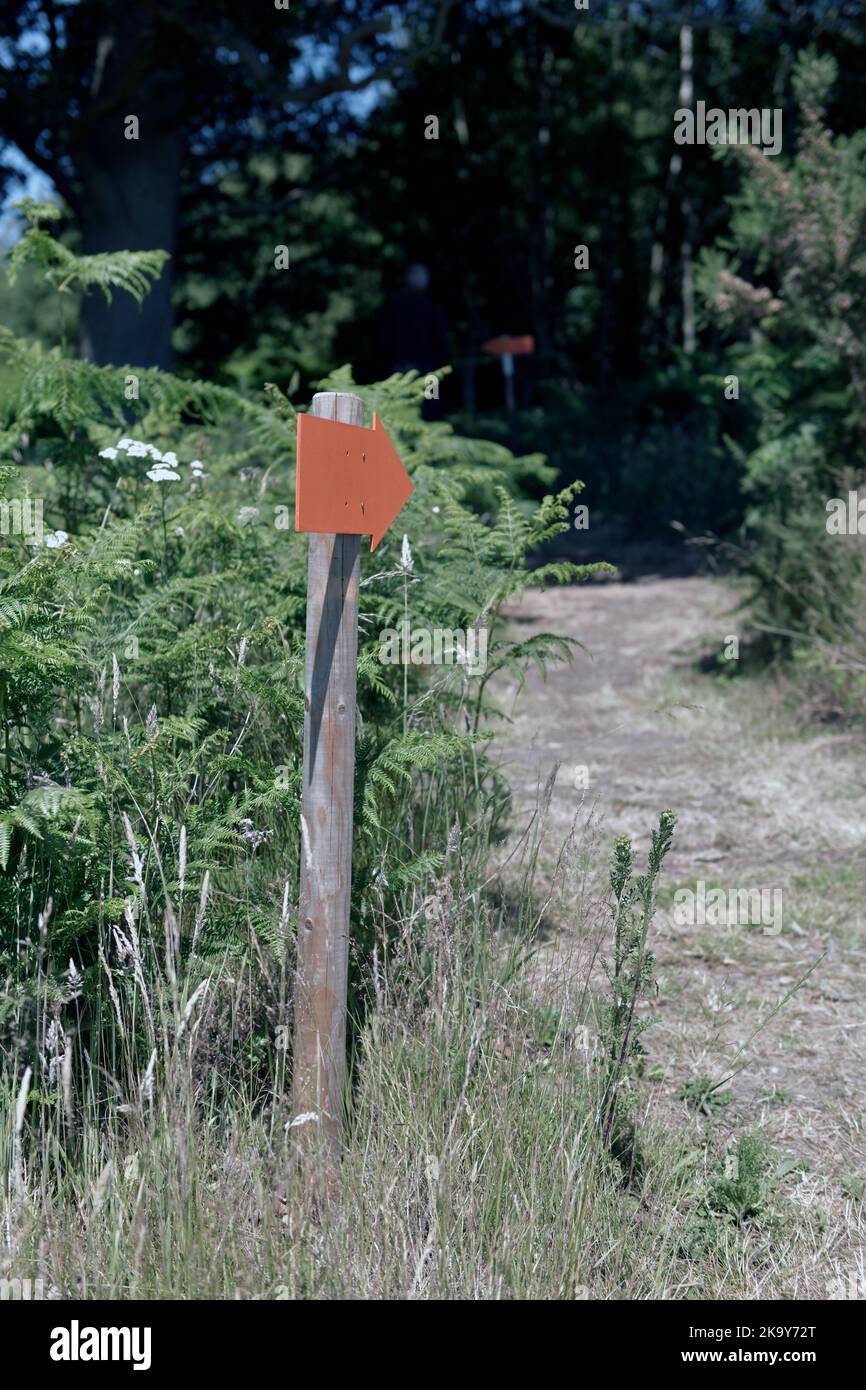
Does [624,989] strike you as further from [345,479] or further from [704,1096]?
[345,479]

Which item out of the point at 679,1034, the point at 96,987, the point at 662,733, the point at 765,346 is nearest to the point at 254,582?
the point at 96,987

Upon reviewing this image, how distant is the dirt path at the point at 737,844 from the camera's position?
3.34 metres

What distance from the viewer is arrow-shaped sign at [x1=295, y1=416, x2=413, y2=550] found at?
2336 millimetres

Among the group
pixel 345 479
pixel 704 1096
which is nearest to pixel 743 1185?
pixel 704 1096

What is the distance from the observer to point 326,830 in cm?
265

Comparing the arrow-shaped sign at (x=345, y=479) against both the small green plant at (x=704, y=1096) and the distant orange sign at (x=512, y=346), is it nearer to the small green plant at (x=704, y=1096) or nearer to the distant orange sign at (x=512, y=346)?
the small green plant at (x=704, y=1096)

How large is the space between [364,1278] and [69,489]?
3.10m

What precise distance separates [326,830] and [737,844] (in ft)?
9.21

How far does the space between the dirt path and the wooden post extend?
571mm

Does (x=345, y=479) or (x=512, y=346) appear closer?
(x=345, y=479)

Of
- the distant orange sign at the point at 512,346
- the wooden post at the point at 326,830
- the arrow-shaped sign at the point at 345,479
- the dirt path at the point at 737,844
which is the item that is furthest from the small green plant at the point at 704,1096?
the distant orange sign at the point at 512,346

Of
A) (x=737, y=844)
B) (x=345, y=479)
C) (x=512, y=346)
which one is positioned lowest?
(x=737, y=844)

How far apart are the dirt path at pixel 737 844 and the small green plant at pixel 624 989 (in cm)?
14

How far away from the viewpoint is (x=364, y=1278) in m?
2.33
